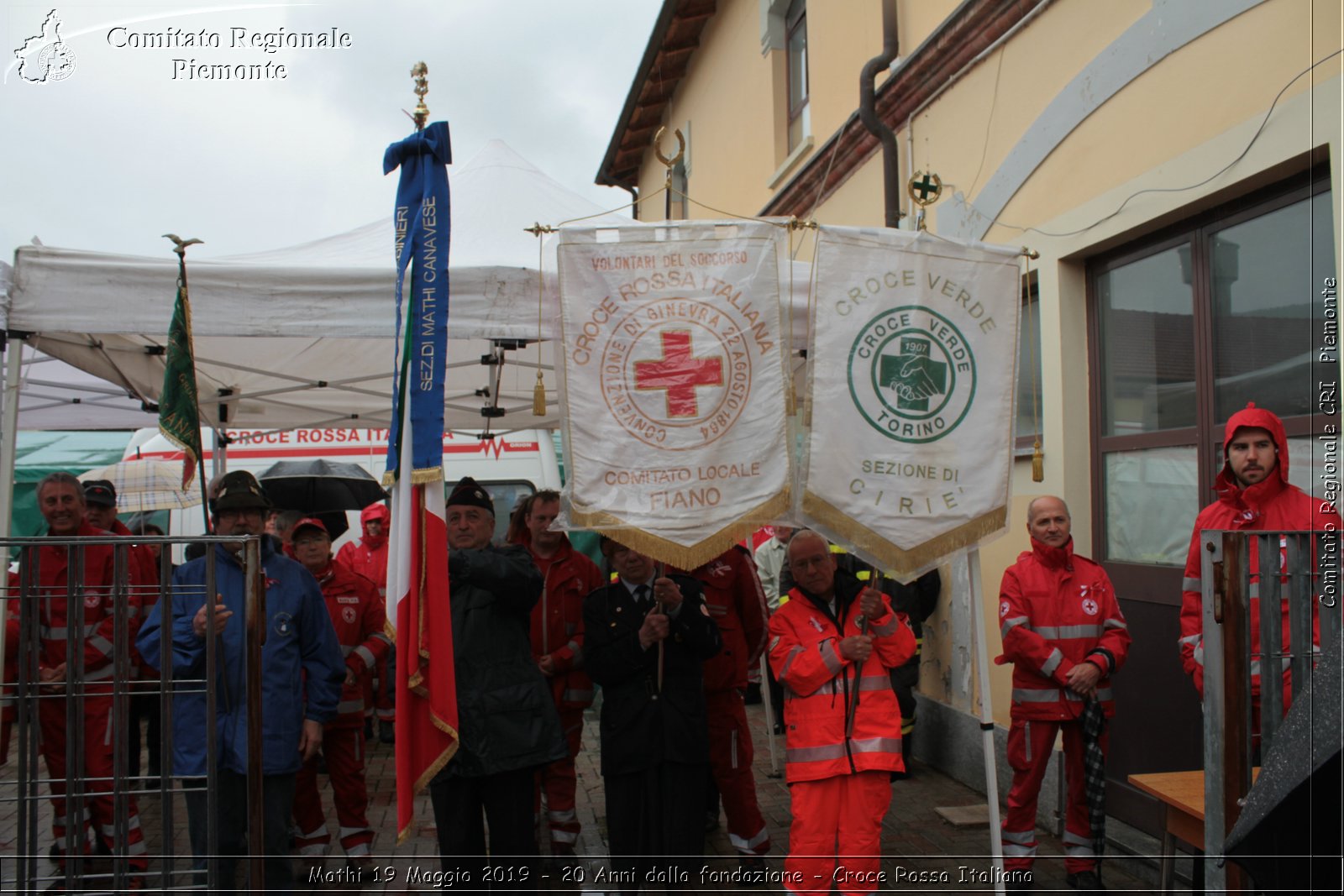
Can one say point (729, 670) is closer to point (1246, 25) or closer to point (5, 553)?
point (5, 553)

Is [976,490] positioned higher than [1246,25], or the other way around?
[1246,25]

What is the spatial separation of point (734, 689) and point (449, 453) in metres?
6.26

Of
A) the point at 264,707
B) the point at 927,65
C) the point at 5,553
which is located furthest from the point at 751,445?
the point at 927,65

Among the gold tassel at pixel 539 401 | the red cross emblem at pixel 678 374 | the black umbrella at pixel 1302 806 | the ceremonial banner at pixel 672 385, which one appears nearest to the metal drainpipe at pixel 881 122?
the ceremonial banner at pixel 672 385

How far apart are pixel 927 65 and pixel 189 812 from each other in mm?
6434

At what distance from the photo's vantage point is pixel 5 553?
373 centimetres

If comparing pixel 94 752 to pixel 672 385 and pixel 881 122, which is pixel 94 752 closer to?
pixel 672 385

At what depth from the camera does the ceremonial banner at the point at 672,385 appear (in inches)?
151

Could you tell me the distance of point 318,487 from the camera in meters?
9.38

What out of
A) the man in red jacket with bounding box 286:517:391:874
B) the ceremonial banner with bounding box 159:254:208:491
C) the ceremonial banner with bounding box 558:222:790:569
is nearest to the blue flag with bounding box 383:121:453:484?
the ceremonial banner with bounding box 558:222:790:569

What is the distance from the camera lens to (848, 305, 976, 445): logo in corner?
3920mm

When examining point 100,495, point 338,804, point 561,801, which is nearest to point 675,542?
point 561,801

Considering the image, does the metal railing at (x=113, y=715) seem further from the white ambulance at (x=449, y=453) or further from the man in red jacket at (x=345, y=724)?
the white ambulance at (x=449, y=453)

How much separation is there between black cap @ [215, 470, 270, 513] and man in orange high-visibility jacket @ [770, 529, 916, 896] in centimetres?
233
